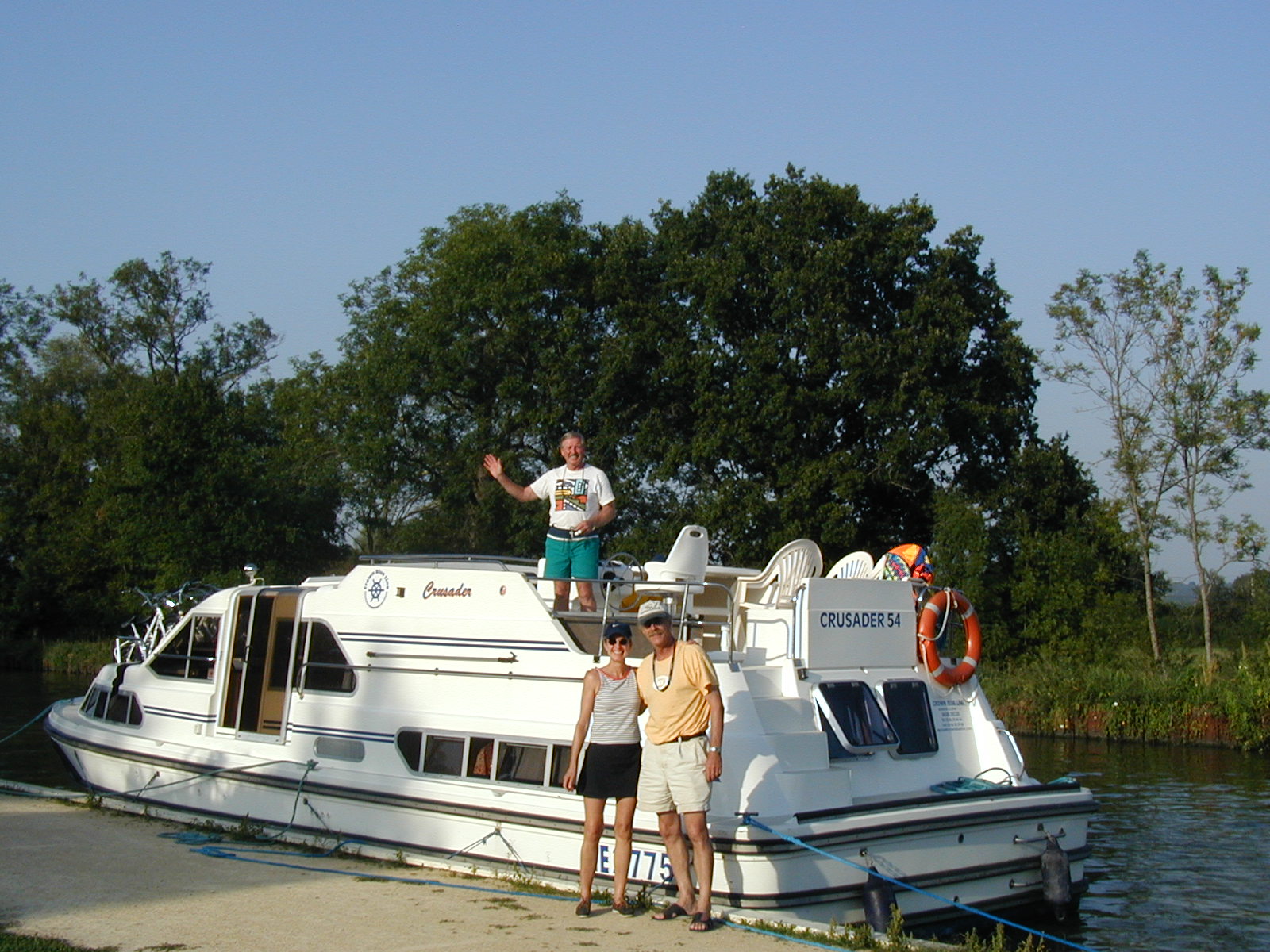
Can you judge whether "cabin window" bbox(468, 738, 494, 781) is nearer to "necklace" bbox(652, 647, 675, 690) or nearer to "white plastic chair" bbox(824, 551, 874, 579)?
"necklace" bbox(652, 647, 675, 690)

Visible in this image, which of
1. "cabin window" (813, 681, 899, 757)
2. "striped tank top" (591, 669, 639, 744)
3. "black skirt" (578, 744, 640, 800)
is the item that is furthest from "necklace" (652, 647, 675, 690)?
"cabin window" (813, 681, 899, 757)

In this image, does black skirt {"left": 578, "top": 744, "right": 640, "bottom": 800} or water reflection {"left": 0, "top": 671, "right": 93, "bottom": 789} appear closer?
black skirt {"left": 578, "top": 744, "right": 640, "bottom": 800}

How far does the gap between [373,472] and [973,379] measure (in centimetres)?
1718

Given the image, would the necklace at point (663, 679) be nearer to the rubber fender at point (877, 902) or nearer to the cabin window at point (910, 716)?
the rubber fender at point (877, 902)

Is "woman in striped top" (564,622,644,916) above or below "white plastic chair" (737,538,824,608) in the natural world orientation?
below

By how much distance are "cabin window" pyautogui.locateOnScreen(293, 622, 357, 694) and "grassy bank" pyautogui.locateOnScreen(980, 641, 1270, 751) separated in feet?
58.6

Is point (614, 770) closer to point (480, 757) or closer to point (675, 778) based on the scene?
point (675, 778)

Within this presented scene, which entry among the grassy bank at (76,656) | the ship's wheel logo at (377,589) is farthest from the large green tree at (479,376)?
the ship's wheel logo at (377,589)

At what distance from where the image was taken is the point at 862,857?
8945 millimetres

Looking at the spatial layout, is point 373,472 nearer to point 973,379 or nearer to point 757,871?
point 973,379

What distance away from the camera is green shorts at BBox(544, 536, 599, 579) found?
11.1 metres

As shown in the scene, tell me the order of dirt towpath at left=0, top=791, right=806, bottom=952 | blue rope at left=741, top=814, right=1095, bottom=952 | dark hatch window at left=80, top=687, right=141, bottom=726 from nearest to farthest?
dirt towpath at left=0, top=791, right=806, bottom=952 → blue rope at left=741, top=814, right=1095, bottom=952 → dark hatch window at left=80, top=687, right=141, bottom=726

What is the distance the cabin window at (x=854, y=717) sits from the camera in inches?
396

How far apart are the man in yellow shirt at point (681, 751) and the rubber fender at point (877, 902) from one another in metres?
1.34
